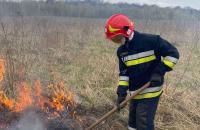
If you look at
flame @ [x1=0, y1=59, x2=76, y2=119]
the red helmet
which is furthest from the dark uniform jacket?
flame @ [x1=0, y1=59, x2=76, y2=119]

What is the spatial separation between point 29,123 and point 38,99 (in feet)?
2.11

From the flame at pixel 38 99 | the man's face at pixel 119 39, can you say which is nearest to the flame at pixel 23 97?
the flame at pixel 38 99

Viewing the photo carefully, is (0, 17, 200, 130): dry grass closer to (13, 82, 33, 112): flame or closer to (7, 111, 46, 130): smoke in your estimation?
(13, 82, 33, 112): flame

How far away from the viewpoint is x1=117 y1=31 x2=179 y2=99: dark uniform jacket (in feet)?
13.4

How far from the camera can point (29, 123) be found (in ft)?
17.4

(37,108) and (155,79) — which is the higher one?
(155,79)

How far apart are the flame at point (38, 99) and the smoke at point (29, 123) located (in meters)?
0.19

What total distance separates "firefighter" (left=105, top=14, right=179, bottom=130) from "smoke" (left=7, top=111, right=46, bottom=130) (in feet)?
5.41

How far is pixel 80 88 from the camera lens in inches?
269

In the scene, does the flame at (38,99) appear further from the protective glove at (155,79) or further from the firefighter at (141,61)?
the protective glove at (155,79)

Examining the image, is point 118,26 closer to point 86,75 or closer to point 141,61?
point 141,61

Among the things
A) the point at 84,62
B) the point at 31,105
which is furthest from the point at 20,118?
the point at 84,62

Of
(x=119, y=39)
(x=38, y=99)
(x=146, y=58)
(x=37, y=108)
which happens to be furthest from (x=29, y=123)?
(x=146, y=58)

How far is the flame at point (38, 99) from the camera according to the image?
18.6 feet
